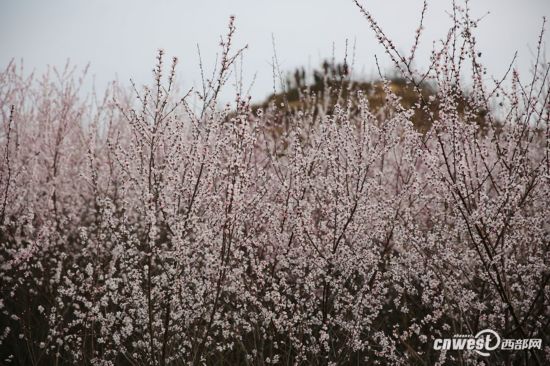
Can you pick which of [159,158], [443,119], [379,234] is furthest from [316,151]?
[159,158]

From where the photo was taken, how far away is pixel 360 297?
375 centimetres

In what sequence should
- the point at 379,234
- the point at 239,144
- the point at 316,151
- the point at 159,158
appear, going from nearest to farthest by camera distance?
the point at 239,144, the point at 379,234, the point at 316,151, the point at 159,158

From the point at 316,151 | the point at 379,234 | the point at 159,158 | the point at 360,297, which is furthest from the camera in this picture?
the point at 159,158

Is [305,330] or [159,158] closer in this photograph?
[305,330]

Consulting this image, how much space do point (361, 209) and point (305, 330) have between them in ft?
3.82

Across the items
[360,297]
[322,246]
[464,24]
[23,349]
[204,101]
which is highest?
[464,24]

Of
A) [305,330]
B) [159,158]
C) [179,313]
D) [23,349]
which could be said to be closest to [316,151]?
[305,330]

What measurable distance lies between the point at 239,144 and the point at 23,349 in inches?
127

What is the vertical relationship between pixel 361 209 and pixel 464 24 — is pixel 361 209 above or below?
below

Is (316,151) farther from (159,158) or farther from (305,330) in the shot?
(159,158)

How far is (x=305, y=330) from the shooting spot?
12.4 ft

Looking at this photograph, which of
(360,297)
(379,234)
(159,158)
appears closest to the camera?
(360,297)

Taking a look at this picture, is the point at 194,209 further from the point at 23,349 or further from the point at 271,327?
the point at 23,349

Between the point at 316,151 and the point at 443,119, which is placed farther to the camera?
the point at 316,151
